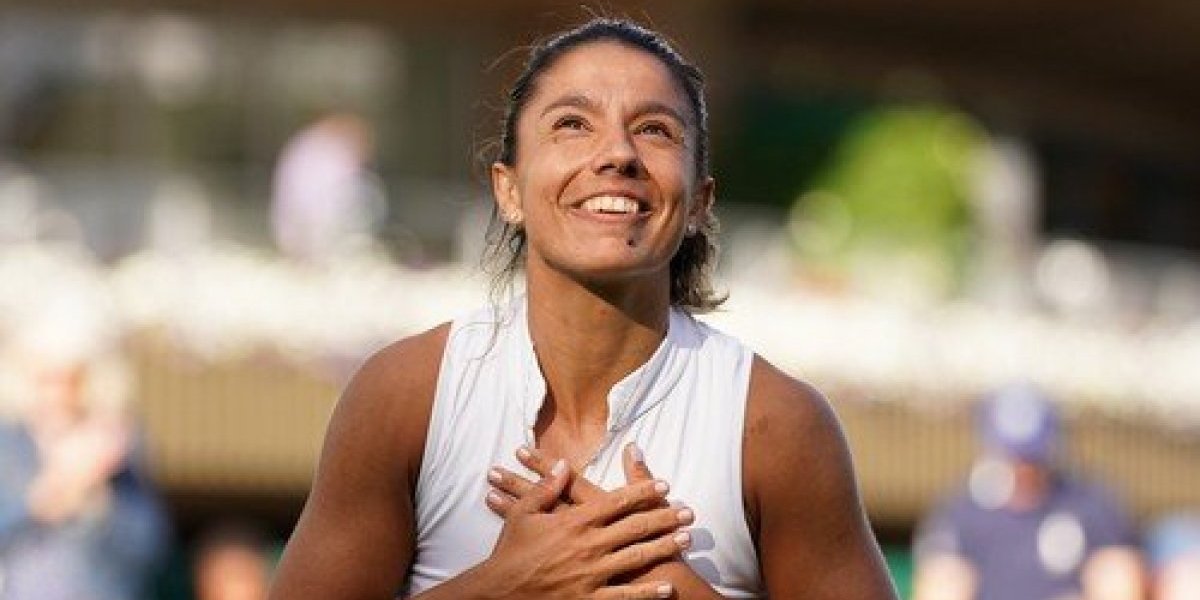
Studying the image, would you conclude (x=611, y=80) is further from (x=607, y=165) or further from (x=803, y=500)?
(x=803, y=500)

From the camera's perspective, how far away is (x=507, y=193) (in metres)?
5.28

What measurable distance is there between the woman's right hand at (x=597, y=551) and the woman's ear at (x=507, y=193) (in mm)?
566

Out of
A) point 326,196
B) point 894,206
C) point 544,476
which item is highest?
point 894,206

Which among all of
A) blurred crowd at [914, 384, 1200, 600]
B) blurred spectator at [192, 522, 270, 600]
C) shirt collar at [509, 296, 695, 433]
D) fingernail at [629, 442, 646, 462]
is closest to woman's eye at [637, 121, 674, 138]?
shirt collar at [509, 296, 695, 433]

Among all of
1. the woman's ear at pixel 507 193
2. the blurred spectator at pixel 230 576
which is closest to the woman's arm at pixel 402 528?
the woman's ear at pixel 507 193

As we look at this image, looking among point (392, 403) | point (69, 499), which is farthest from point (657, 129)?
point (69, 499)

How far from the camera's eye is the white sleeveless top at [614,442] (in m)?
5.03

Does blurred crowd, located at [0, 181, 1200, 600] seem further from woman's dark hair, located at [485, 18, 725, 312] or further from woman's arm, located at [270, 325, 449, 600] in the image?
woman's arm, located at [270, 325, 449, 600]

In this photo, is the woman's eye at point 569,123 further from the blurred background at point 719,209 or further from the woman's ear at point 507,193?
the blurred background at point 719,209

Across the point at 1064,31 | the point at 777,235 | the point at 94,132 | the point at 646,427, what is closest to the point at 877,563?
the point at 646,427

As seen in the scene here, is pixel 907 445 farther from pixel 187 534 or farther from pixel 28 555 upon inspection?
pixel 28 555

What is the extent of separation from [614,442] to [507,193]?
19.2 inches

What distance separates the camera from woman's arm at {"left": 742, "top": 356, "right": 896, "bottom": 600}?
5020 millimetres

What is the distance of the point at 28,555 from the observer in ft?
32.7
